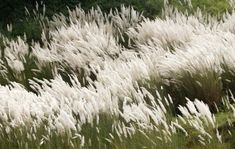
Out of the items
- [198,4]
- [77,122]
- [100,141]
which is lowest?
[100,141]

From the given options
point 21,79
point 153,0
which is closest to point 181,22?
point 153,0

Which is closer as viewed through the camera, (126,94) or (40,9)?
(126,94)

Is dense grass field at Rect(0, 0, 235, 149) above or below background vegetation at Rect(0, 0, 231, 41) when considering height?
below

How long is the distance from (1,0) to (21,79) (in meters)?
2.81

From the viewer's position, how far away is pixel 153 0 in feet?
33.1

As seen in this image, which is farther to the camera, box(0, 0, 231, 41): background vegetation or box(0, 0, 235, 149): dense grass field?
box(0, 0, 231, 41): background vegetation

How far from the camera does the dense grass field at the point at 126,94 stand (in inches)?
183

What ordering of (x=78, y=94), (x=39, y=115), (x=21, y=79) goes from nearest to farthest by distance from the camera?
(x=39, y=115), (x=78, y=94), (x=21, y=79)

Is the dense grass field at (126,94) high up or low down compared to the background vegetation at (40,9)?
down

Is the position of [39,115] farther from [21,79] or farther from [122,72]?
[21,79]

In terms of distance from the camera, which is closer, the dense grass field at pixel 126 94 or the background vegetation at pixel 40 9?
the dense grass field at pixel 126 94

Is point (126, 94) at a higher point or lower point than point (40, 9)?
lower

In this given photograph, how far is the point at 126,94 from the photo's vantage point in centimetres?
550

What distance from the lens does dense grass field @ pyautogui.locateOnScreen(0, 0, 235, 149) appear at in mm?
4641
